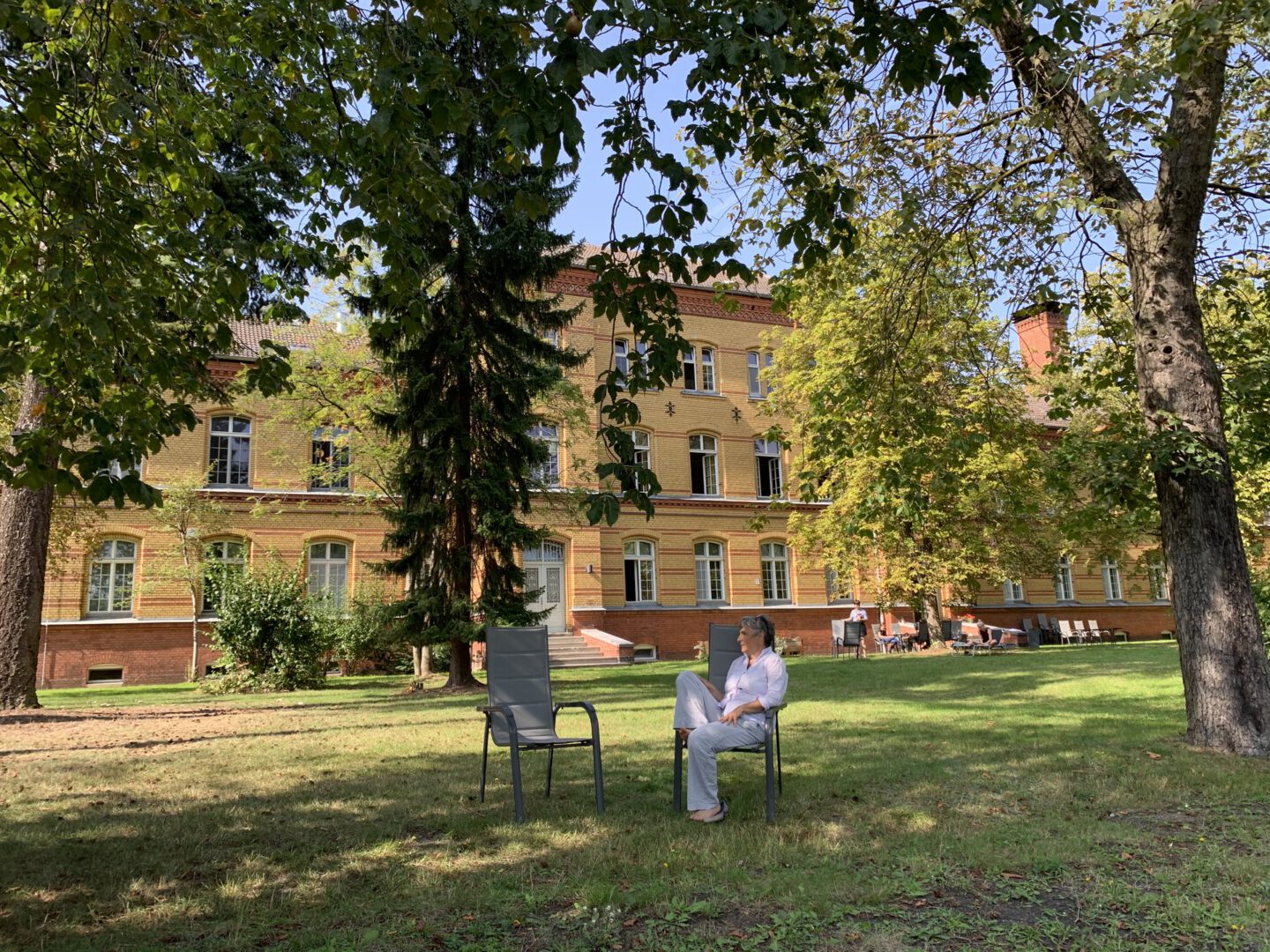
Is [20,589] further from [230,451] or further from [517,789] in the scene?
[230,451]

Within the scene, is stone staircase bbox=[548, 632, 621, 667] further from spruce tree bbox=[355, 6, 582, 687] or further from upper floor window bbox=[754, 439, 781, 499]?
upper floor window bbox=[754, 439, 781, 499]

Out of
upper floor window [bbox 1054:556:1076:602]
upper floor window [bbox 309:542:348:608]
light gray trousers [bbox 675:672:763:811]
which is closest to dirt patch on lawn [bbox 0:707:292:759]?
light gray trousers [bbox 675:672:763:811]

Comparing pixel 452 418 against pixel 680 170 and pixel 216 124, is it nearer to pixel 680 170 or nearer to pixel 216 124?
pixel 216 124

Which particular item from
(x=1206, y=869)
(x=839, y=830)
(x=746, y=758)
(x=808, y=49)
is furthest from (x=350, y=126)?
(x=1206, y=869)

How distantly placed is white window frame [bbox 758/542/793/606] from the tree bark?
21581mm

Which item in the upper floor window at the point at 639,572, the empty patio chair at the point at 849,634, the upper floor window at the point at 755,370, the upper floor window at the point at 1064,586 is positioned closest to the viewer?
the empty patio chair at the point at 849,634

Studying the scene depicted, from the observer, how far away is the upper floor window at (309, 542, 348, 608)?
80.1 feet

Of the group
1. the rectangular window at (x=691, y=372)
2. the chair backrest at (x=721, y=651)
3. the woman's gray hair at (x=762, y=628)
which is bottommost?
the chair backrest at (x=721, y=651)

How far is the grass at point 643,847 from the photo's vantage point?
3.49 meters

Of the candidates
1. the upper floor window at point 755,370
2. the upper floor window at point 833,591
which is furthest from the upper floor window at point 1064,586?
the upper floor window at point 755,370

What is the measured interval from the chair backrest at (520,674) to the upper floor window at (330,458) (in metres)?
14.7

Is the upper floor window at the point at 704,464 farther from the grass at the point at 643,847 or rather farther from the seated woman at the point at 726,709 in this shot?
the seated woman at the point at 726,709

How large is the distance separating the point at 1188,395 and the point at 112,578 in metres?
24.1

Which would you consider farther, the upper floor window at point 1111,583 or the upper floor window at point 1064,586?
the upper floor window at point 1111,583
